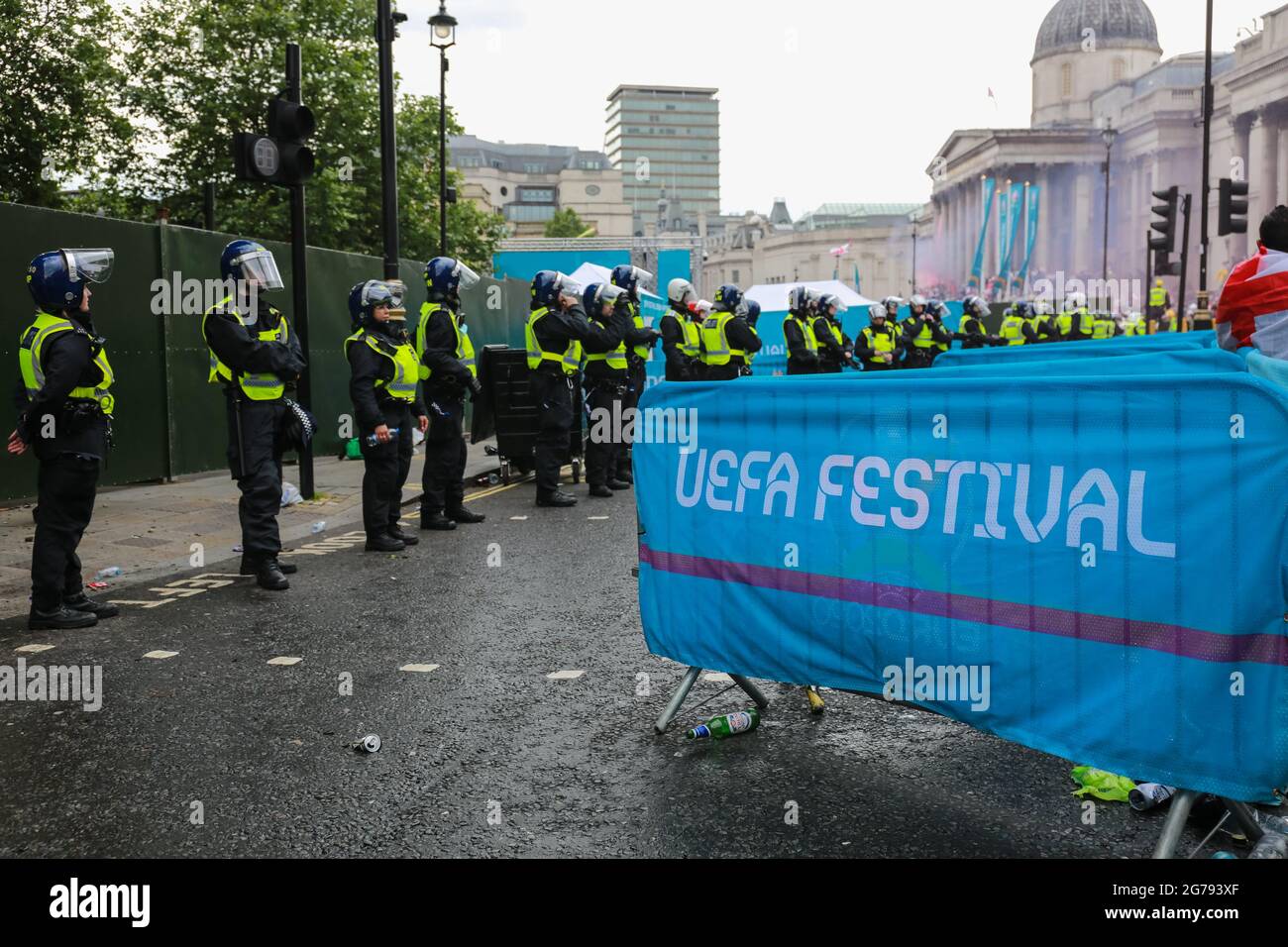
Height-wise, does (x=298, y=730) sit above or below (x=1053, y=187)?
below

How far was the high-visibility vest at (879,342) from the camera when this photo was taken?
60.6 feet

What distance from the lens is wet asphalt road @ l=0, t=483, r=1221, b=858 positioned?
11.2ft

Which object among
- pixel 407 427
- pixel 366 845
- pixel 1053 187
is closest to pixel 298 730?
pixel 366 845

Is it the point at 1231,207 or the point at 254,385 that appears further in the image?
the point at 1231,207

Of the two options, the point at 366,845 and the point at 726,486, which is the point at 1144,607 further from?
the point at 366,845

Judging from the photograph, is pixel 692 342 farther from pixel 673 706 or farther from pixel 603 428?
pixel 673 706

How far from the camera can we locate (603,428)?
12.0m

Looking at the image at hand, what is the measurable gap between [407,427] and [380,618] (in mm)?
2794

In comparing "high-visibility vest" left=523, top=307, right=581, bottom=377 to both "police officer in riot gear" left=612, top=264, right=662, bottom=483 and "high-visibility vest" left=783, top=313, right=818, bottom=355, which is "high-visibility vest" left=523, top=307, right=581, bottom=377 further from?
"high-visibility vest" left=783, top=313, right=818, bottom=355

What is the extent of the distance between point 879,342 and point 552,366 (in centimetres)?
870

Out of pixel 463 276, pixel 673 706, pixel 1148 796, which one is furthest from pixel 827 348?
pixel 1148 796

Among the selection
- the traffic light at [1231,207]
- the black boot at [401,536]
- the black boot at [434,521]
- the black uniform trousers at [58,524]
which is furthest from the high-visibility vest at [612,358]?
the traffic light at [1231,207]

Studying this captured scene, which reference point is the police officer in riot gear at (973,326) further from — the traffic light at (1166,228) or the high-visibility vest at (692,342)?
the high-visibility vest at (692,342)

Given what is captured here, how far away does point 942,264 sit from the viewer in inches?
4146
